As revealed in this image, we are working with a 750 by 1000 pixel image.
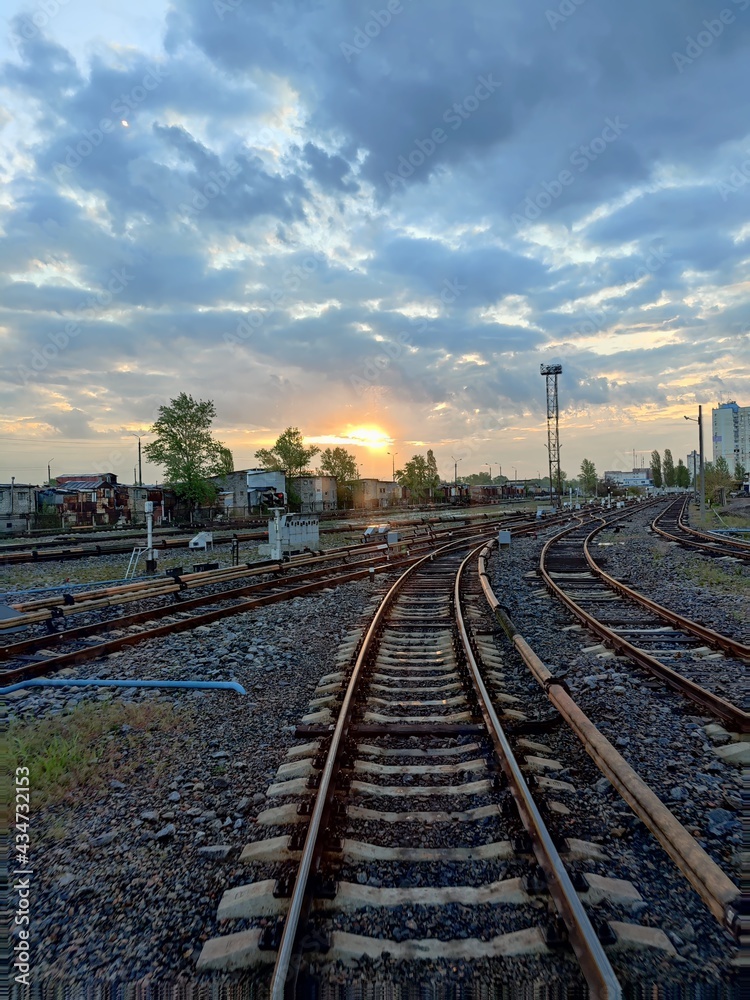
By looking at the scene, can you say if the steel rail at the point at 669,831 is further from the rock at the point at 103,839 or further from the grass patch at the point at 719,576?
the grass patch at the point at 719,576

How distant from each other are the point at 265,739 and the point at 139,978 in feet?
8.03

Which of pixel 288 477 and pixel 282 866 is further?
pixel 288 477

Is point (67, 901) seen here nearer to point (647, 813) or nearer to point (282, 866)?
point (282, 866)

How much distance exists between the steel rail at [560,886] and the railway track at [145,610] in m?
5.74

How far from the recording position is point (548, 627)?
29.3 feet

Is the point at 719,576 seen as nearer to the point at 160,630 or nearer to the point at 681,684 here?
the point at 681,684

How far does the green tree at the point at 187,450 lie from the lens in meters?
44.9

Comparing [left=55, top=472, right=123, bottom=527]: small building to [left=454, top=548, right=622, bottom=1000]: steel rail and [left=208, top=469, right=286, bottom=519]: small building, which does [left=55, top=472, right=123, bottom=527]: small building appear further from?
[left=454, top=548, right=622, bottom=1000]: steel rail

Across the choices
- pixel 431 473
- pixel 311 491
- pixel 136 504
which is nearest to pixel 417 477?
pixel 431 473

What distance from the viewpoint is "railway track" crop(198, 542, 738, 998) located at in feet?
8.21

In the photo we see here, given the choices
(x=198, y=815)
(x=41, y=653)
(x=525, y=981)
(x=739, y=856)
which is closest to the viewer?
(x=525, y=981)

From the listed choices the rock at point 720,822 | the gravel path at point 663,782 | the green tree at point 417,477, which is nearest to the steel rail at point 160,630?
the gravel path at point 663,782

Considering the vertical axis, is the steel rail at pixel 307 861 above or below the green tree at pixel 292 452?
below

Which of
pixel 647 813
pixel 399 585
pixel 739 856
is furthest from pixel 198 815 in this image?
pixel 399 585
